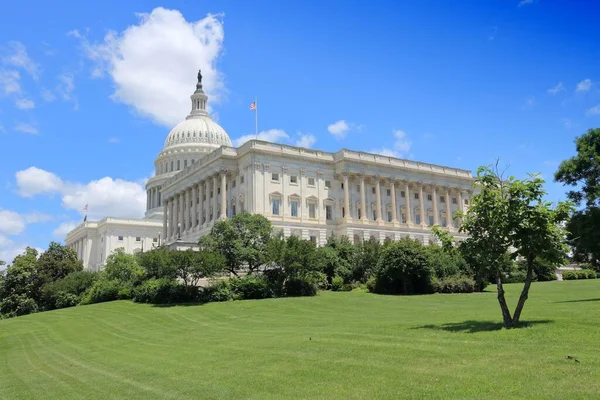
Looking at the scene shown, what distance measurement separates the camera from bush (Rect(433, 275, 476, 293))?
5391cm

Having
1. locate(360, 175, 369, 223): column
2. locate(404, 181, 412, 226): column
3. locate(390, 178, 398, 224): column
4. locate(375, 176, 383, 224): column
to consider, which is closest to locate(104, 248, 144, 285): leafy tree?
locate(360, 175, 369, 223): column

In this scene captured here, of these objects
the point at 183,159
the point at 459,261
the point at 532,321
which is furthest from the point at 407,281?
the point at 183,159

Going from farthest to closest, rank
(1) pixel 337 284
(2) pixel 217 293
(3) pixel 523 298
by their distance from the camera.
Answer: (1) pixel 337 284
(2) pixel 217 293
(3) pixel 523 298

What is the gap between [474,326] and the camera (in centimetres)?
2145

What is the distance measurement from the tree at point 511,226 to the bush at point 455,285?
33.0 meters

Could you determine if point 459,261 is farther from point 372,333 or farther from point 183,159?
point 183,159

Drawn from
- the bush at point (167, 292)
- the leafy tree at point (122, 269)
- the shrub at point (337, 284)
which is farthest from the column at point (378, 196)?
the bush at point (167, 292)

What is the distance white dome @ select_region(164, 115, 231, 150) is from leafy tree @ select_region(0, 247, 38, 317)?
2852 inches

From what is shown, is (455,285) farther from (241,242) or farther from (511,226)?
(511,226)

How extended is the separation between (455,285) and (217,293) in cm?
2448

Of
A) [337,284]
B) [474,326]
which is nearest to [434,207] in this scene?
[337,284]

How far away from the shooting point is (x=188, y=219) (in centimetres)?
10469

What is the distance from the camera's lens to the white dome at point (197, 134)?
144125 millimetres

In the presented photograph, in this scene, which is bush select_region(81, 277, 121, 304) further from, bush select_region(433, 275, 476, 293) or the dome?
the dome
